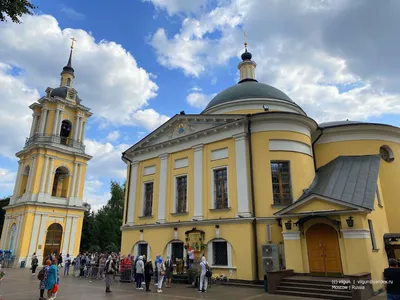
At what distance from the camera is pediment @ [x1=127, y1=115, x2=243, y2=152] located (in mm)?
18930

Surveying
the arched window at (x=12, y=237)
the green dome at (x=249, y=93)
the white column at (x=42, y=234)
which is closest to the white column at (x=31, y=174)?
the white column at (x=42, y=234)

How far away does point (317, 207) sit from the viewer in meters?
13.8

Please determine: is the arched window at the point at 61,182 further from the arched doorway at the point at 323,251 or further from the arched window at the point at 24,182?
the arched doorway at the point at 323,251

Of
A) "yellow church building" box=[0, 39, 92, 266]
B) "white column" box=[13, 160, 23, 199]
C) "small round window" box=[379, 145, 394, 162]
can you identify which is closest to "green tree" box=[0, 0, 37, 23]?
"small round window" box=[379, 145, 394, 162]

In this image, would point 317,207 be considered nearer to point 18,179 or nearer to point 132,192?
point 132,192

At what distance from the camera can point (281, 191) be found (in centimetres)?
1661

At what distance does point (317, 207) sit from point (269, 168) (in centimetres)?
372

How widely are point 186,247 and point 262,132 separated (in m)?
8.21

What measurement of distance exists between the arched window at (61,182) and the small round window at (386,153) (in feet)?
107

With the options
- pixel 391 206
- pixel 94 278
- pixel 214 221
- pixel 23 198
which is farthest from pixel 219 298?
pixel 23 198

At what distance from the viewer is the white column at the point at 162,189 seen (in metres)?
20.2

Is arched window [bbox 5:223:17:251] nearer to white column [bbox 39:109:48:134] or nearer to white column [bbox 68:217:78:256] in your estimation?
white column [bbox 68:217:78:256]

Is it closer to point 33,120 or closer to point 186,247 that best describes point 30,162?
point 33,120

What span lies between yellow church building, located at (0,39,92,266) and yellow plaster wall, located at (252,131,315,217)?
1013 inches
